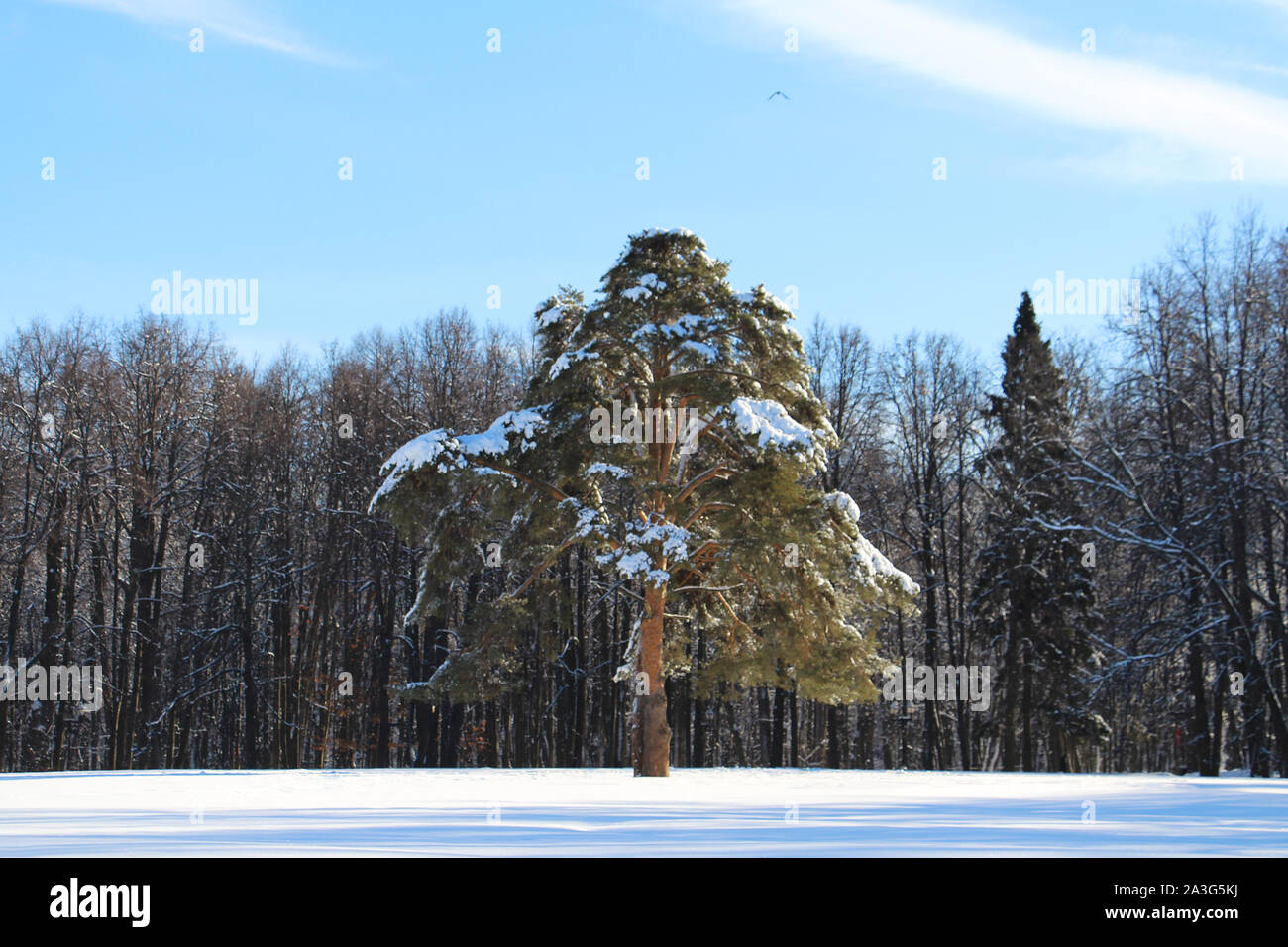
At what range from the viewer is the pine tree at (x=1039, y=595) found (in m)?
35.6

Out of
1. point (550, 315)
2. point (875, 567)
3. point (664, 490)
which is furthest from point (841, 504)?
point (550, 315)

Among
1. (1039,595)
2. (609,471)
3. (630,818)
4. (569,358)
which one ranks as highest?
(569,358)

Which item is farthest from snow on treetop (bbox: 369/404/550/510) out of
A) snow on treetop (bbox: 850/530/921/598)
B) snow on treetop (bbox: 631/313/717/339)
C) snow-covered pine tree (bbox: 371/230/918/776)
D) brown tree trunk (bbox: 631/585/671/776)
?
snow on treetop (bbox: 850/530/921/598)

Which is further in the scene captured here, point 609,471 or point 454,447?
point 454,447

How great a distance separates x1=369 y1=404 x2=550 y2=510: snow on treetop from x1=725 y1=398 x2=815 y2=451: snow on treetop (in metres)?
4.42

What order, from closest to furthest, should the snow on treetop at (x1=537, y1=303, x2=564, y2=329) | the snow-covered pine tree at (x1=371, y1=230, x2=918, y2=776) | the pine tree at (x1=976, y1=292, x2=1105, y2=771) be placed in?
the snow-covered pine tree at (x1=371, y1=230, x2=918, y2=776) → the snow on treetop at (x1=537, y1=303, x2=564, y2=329) → the pine tree at (x1=976, y1=292, x2=1105, y2=771)

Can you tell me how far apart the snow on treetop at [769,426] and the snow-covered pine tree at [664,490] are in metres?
0.03

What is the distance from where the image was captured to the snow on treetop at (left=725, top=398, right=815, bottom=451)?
2144 centimetres

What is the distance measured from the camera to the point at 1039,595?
3628cm

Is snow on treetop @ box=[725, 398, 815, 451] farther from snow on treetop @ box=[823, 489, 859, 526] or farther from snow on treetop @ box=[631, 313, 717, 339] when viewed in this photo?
snow on treetop @ box=[631, 313, 717, 339]

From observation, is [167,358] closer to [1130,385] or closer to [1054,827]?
[1130,385]

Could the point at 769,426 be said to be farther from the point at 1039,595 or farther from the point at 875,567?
the point at 1039,595

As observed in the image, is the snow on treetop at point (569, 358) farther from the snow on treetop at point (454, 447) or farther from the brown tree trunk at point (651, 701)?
the brown tree trunk at point (651, 701)

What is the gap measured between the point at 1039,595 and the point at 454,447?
71.3ft
